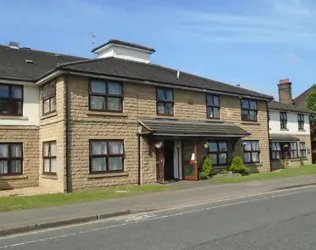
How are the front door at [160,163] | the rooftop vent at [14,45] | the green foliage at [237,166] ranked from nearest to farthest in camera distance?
the front door at [160,163] → the green foliage at [237,166] → the rooftop vent at [14,45]

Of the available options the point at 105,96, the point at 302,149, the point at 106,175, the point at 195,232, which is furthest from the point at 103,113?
the point at 302,149

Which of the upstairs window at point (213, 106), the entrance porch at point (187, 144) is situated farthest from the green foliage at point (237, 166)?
the upstairs window at point (213, 106)

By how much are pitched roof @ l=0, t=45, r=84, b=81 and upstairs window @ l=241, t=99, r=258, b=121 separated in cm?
1172

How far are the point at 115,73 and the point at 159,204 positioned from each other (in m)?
8.52

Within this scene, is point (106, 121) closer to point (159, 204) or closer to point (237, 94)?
point (159, 204)

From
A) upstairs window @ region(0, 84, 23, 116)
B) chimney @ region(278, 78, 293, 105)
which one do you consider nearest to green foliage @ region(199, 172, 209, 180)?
upstairs window @ region(0, 84, 23, 116)

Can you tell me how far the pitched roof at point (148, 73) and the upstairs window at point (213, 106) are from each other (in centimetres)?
61

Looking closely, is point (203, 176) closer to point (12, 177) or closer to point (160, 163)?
point (160, 163)

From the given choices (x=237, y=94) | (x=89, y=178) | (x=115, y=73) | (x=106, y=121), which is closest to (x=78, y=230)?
(x=89, y=178)

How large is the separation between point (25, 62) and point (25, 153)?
5643 millimetres

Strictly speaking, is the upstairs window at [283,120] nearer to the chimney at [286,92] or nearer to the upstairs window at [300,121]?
the upstairs window at [300,121]

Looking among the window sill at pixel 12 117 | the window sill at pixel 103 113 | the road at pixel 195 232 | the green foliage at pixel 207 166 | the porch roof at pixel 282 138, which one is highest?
the window sill at pixel 103 113

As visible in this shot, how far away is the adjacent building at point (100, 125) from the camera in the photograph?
59.1 ft

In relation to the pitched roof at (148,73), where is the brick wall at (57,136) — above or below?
below
